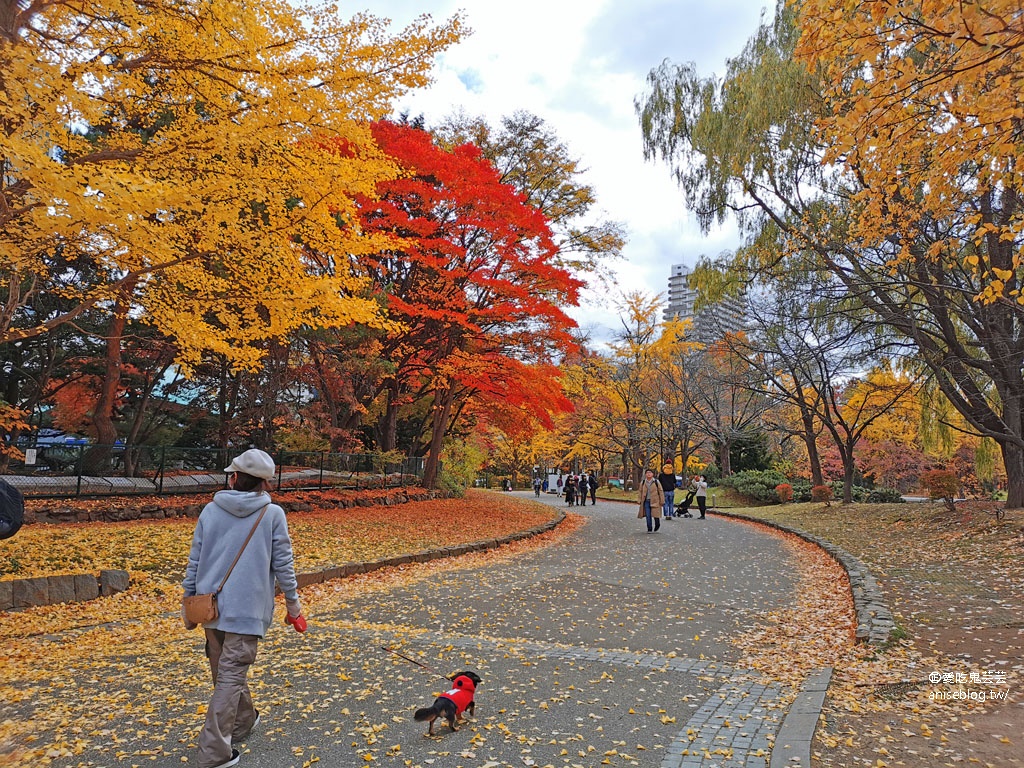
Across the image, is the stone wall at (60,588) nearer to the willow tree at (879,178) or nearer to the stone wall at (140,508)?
the stone wall at (140,508)

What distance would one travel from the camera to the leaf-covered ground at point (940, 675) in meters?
3.47

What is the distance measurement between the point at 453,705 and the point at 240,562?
150 centimetres

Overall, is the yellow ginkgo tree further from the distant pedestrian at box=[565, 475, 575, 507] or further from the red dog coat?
the distant pedestrian at box=[565, 475, 575, 507]

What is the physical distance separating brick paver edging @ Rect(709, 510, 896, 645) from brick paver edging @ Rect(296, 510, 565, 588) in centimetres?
641

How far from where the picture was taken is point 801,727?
3711 mm

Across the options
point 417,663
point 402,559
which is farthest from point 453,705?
point 402,559

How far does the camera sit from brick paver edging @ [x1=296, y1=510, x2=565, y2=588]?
8.52 m

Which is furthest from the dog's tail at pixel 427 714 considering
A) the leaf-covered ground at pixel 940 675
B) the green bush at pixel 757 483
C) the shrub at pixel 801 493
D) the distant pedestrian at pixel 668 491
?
the green bush at pixel 757 483

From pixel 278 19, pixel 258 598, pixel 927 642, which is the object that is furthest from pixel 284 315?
pixel 927 642

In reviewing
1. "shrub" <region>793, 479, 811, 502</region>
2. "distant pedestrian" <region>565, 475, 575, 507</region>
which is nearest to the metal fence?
"distant pedestrian" <region>565, 475, 575, 507</region>

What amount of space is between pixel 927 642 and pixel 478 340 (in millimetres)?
14260

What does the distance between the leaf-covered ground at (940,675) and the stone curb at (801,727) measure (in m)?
0.06

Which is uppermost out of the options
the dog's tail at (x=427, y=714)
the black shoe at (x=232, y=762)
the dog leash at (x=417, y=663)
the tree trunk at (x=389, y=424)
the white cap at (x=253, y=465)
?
the tree trunk at (x=389, y=424)

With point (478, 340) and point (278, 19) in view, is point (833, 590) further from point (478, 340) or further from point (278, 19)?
point (478, 340)
